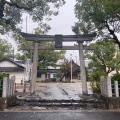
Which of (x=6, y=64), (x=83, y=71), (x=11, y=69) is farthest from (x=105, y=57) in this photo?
(x=83, y=71)

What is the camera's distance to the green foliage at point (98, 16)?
484 inches

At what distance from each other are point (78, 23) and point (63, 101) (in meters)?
7.17

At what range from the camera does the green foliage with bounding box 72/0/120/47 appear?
12.3 m

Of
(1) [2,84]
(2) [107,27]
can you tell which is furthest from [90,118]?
(2) [107,27]

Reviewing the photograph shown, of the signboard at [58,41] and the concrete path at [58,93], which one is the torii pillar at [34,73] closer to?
the concrete path at [58,93]

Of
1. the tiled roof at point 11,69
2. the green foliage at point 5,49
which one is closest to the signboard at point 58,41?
the tiled roof at point 11,69

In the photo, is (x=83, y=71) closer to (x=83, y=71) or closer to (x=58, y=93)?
(x=83, y=71)

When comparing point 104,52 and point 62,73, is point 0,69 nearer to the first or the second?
point 62,73

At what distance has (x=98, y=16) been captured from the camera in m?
13.5

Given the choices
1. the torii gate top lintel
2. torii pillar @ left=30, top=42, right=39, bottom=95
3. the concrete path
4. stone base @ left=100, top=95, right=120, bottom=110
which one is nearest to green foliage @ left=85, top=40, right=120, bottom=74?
the concrete path

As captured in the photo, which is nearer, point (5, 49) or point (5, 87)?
point (5, 87)

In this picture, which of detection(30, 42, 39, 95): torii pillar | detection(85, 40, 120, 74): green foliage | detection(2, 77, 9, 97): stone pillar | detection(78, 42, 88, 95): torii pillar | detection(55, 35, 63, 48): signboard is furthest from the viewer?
detection(85, 40, 120, 74): green foliage

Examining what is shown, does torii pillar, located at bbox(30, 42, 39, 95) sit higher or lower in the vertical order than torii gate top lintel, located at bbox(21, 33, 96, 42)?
lower

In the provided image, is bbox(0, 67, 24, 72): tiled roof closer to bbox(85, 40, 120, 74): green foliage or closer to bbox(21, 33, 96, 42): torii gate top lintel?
bbox(85, 40, 120, 74): green foliage
